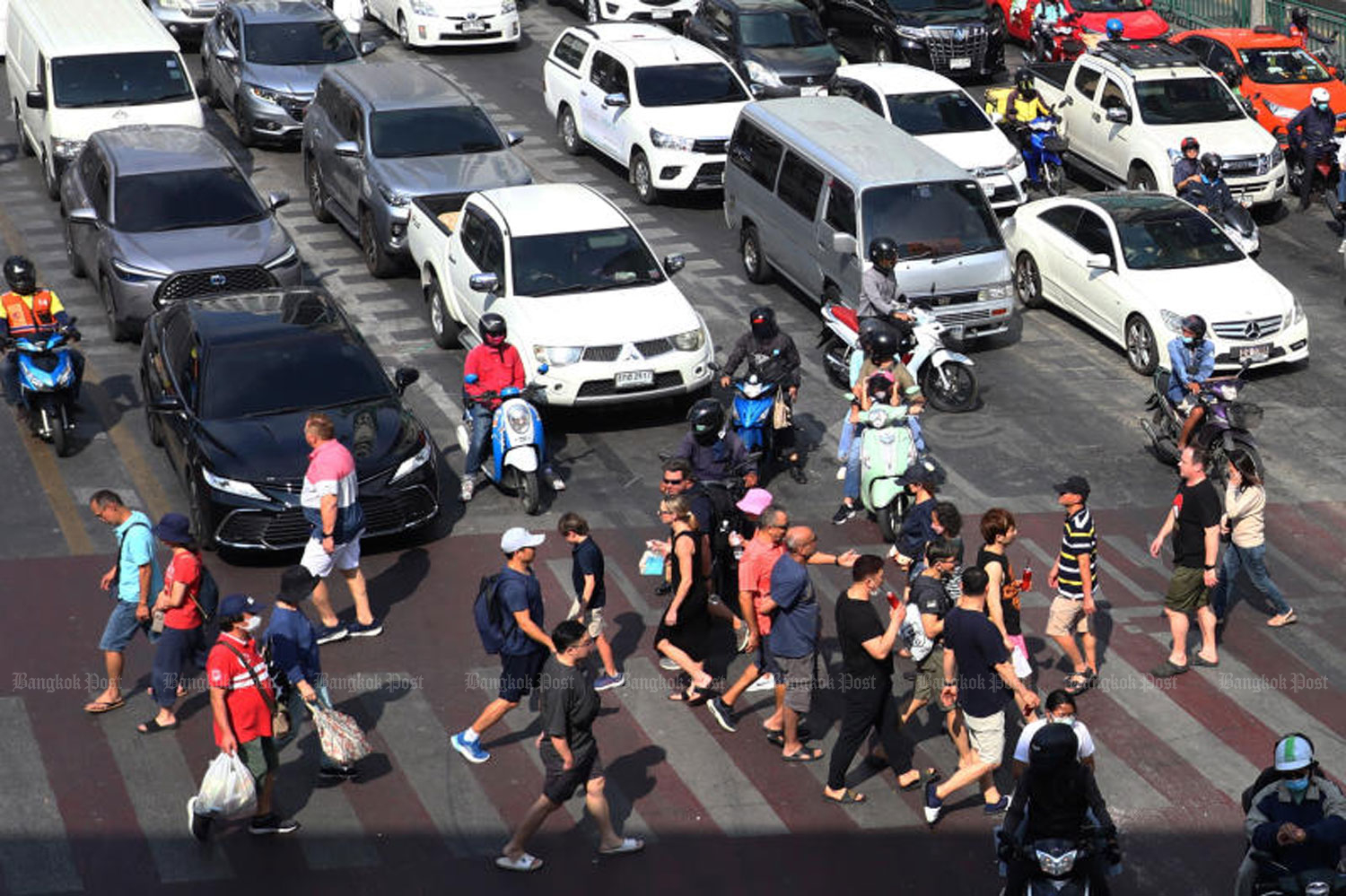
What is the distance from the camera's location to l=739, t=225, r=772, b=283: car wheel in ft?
77.6

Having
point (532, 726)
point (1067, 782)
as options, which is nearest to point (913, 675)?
point (532, 726)

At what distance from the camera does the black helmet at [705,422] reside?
601 inches

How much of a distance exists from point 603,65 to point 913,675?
15.7 metres

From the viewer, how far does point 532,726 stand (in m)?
13.8

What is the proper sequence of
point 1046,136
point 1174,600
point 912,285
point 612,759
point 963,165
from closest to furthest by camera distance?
point 612,759 → point 1174,600 → point 912,285 → point 963,165 → point 1046,136

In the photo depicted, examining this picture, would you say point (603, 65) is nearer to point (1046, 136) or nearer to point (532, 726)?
point (1046, 136)

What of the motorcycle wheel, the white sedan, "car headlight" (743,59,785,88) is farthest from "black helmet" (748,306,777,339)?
"car headlight" (743,59,785,88)

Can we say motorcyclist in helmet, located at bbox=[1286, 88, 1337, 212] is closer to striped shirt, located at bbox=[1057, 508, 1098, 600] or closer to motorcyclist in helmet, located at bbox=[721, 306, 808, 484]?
motorcyclist in helmet, located at bbox=[721, 306, 808, 484]

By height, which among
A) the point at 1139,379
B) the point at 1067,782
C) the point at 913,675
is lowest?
the point at 1139,379

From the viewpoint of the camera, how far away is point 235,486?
15.9m

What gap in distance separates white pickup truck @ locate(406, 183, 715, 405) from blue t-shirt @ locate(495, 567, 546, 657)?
19.8ft

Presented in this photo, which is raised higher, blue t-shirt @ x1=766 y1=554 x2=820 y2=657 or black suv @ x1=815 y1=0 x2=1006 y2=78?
blue t-shirt @ x1=766 y1=554 x2=820 y2=657

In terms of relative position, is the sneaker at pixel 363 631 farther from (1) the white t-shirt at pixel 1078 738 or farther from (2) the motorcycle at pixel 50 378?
(1) the white t-shirt at pixel 1078 738

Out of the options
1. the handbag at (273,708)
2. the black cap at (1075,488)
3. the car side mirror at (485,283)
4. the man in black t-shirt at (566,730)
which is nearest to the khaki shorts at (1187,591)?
the black cap at (1075,488)
